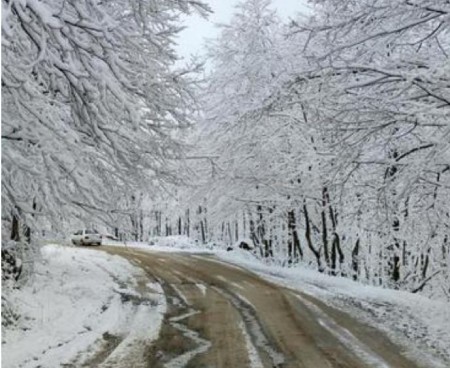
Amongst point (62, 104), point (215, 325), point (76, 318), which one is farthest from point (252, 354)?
point (62, 104)

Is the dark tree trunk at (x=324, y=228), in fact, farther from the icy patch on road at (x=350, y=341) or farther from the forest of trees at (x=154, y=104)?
the icy patch on road at (x=350, y=341)

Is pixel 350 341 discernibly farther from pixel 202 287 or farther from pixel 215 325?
pixel 202 287

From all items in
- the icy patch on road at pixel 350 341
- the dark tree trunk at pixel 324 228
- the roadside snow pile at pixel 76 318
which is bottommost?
the icy patch on road at pixel 350 341

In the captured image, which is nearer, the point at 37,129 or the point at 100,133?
the point at 37,129

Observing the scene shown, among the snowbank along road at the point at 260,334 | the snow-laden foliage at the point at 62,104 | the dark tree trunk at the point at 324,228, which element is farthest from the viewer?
the dark tree trunk at the point at 324,228

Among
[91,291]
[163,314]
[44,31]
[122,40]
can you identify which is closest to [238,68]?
[91,291]

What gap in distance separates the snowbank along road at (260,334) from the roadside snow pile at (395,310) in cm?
37

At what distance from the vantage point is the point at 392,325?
10.7 metres

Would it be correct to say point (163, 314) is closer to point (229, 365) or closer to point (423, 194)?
point (229, 365)

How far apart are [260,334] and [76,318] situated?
11.5ft

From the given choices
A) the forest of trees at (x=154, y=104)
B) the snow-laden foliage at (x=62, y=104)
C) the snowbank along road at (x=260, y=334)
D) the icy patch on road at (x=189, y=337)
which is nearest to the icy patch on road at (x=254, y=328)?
the snowbank along road at (x=260, y=334)

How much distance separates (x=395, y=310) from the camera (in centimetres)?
1242

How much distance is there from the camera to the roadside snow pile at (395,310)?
29.4 feet

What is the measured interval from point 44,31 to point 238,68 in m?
20.1
